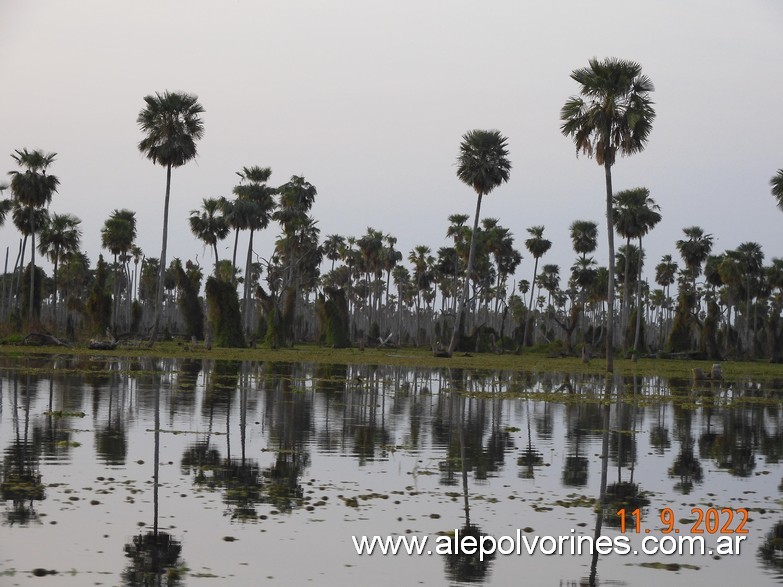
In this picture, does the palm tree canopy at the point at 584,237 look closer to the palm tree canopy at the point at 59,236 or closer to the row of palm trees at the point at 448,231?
the row of palm trees at the point at 448,231

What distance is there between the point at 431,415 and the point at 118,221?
76435 millimetres

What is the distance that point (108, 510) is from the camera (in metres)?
12.2

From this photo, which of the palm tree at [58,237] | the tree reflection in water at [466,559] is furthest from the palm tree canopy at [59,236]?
the tree reflection in water at [466,559]

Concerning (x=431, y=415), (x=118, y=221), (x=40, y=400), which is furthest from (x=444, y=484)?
(x=118, y=221)

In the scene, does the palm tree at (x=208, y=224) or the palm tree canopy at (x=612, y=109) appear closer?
the palm tree canopy at (x=612, y=109)

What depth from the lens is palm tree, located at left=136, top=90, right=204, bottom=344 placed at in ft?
222

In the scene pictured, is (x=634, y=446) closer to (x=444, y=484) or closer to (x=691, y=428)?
(x=691, y=428)

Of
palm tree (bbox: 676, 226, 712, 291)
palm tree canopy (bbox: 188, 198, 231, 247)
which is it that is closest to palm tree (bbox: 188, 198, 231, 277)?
palm tree canopy (bbox: 188, 198, 231, 247)

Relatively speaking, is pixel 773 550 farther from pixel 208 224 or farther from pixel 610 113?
pixel 208 224

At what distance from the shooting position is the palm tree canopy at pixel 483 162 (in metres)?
73.4

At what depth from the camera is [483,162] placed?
73.7 m
